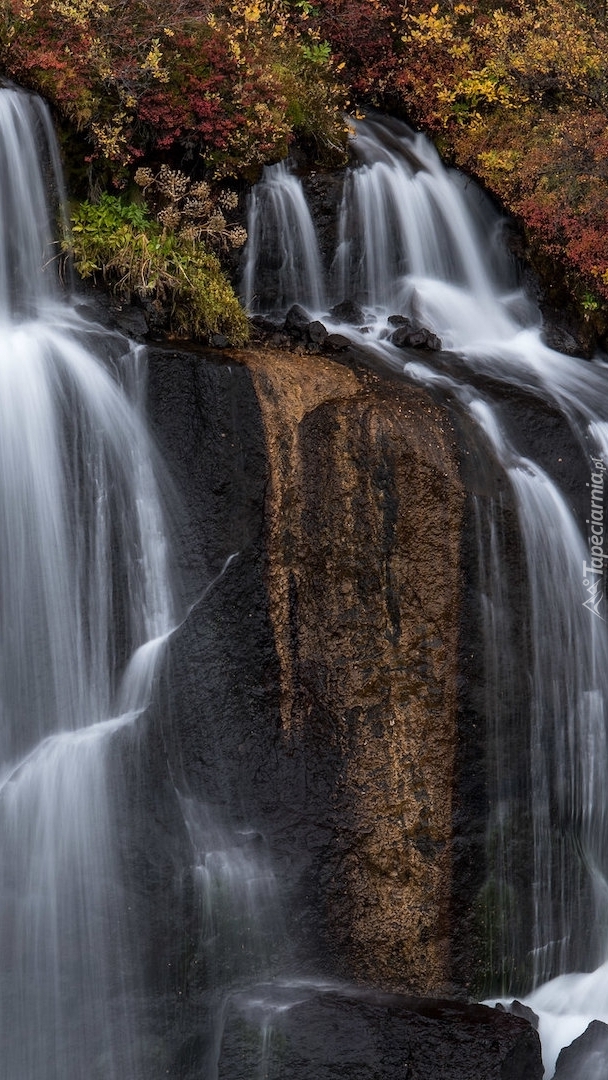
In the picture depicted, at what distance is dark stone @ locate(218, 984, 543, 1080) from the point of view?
6.05 meters

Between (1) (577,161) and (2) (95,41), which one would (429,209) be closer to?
(1) (577,161)

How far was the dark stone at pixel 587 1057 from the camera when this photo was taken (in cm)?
668

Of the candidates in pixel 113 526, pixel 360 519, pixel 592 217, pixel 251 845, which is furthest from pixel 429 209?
pixel 251 845

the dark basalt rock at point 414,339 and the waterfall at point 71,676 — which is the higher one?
the dark basalt rock at point 414,339

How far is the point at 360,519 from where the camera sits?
24.0 feet

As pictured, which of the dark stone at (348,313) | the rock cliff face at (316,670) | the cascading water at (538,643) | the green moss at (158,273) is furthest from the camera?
the dark stone at (348,313)

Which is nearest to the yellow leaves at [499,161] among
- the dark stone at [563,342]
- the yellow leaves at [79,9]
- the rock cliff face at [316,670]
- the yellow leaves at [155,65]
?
the dark stone at [563,342]

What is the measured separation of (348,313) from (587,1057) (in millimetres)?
6071

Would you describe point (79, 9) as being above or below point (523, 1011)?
above

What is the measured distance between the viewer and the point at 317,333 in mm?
8609

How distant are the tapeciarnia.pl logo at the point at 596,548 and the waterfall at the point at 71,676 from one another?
305cm

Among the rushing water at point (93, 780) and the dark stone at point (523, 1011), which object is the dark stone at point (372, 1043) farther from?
the dark stone at point (523, 1011)

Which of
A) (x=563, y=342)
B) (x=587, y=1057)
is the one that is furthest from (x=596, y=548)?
(x=587, y=1057)

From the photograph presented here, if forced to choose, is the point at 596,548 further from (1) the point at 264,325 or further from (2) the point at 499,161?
(2) the point at 499,161
